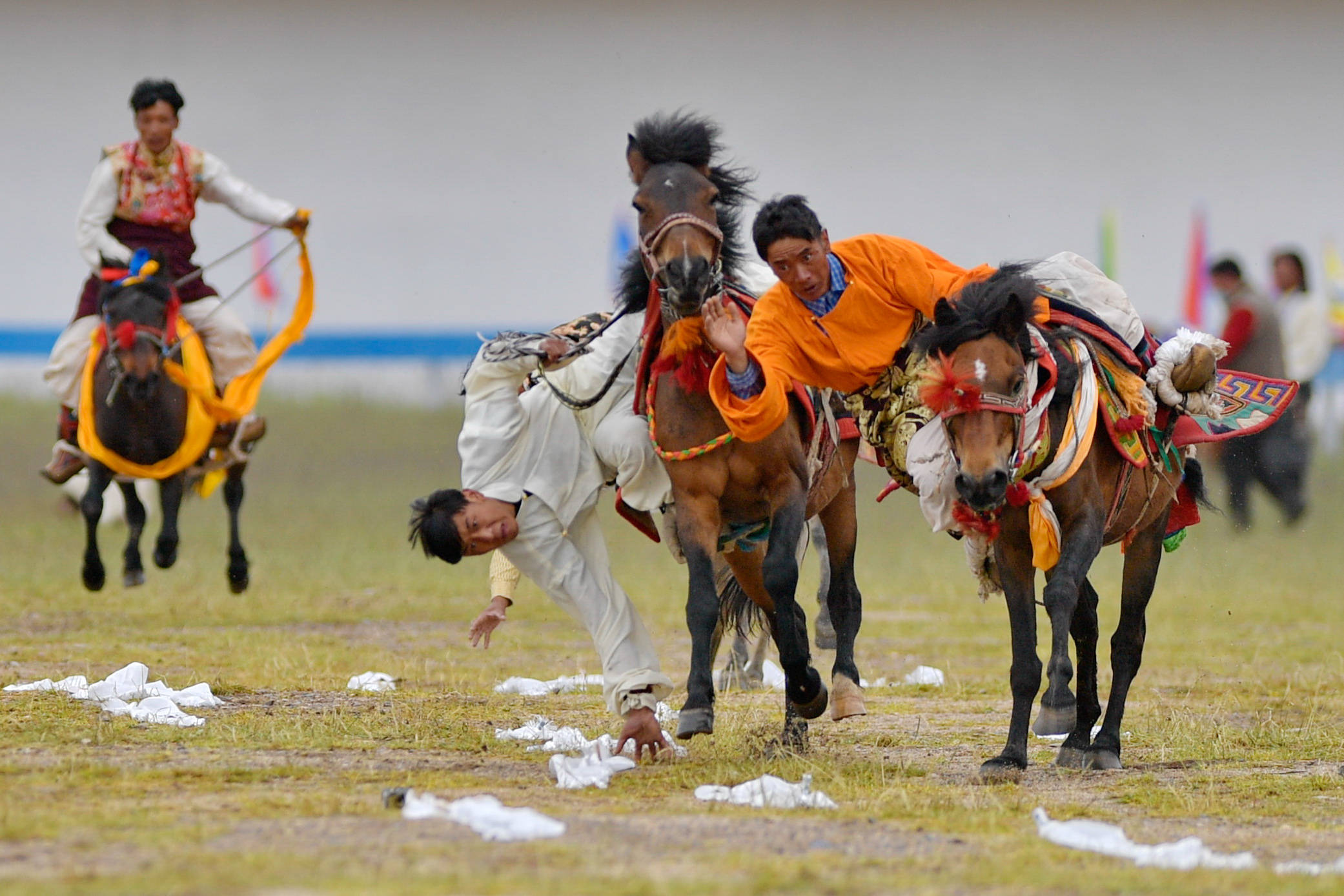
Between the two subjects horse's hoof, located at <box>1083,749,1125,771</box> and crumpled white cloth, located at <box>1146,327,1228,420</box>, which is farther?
crumpled white cloth, located at <box>1146,327,1228,420</box>

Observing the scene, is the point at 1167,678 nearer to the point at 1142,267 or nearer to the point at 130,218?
the point at 130,218

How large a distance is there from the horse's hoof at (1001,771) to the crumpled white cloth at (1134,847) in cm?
79

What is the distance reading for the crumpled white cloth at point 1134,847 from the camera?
4051 millimetres

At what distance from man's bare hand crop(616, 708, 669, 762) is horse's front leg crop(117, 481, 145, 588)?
491 centimetres

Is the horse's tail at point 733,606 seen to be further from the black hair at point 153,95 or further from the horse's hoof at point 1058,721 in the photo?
the black hair at point 153,95

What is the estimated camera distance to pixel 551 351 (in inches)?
225

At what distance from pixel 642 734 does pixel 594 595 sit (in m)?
0.50

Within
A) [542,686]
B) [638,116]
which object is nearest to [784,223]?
[542,686]

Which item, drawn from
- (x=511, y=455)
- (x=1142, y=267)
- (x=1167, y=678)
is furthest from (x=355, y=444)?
(x=511, y=455)

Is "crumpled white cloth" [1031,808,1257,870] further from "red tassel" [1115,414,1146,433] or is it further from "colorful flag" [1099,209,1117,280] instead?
"colorful flag" [1099,209,1117,280]

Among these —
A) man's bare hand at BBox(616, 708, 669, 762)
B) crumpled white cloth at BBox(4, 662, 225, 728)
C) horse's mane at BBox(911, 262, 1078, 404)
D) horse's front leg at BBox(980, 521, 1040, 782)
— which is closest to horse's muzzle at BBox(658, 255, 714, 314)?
horse's mane at BBox(911, 262, 1078, 404)

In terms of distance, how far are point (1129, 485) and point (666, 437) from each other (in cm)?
153

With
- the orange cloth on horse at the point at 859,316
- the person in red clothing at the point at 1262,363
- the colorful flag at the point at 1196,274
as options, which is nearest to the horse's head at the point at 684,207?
the orange cloth on horse at the point at 859,316

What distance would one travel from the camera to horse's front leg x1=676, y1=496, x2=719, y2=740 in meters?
5.56
